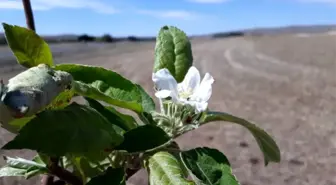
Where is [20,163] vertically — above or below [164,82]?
below

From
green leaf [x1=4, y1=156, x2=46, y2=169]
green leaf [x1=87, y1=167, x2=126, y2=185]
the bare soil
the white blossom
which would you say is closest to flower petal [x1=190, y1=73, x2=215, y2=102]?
the white blossom

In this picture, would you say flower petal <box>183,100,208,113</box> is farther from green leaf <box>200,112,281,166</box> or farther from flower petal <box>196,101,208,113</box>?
green leaf <box>200,112,281,166</box>

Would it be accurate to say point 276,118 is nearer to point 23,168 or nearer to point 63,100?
point 23,168

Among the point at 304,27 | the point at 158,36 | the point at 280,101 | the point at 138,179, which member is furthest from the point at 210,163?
the point at 304,27

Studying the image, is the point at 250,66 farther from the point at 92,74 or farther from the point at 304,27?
the point at 304,27

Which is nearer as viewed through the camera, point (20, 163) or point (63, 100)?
point (63, 100)

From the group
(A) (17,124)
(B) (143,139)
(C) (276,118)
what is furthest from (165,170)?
(C) (276,118)
